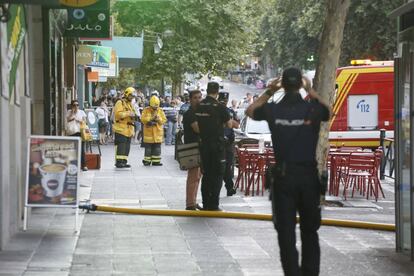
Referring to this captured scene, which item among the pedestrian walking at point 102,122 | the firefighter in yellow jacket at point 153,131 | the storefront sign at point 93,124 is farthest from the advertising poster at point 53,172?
the pedestrian walking at point 102,122

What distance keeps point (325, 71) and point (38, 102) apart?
4567 mm

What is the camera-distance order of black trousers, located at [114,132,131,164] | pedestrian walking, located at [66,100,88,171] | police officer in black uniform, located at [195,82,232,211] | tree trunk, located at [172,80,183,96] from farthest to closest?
1. tree trunk, located at [172,80,183,96]
2. black trousers, located at [114,132,131,164]
3. pedestrian walking, located at [66,100,88,171]
4. police officer in black uniform, located at [195,82,232,211]

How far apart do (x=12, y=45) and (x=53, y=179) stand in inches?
66.7

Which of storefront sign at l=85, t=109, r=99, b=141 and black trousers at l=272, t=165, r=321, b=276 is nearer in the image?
black trousers at l=272, t=165, r=321, b=276

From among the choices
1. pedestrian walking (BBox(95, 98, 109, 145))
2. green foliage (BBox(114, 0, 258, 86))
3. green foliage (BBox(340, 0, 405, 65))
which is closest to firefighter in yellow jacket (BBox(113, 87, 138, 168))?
pedestrian walking (BBox(95, 98, 109, 145))

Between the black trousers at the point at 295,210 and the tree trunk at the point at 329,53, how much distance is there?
718 cm

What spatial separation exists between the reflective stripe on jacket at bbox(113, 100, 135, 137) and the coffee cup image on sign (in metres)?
10.9

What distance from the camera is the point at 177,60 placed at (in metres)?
51.5

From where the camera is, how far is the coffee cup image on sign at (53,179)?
11.0 meters

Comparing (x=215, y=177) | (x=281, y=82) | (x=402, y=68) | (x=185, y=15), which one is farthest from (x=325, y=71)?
(x=185, y=15)

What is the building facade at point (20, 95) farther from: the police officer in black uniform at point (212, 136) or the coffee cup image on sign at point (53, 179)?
the police officer in black uniform at point (212, 136)

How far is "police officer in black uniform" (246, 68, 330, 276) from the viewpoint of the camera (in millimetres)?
7422

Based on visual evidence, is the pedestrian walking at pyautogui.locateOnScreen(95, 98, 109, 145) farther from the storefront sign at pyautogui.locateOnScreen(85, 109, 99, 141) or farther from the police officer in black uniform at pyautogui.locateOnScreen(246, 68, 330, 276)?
the police officer in black uniform at pyautogui.locateOnScreen(246, 68, 330, 276)

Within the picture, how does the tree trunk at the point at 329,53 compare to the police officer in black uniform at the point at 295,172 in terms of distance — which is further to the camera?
the tree trunk at the point at 329,53
